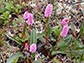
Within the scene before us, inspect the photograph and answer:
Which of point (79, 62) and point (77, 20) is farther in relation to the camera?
point (77, 20)

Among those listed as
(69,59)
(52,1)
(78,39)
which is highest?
(52,1)

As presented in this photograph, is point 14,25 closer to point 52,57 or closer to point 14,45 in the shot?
point 14,45

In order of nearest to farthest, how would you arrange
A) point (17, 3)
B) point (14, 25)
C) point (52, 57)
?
1. point (52, 57)
2. point (14, 25)
3. point (17, 3)

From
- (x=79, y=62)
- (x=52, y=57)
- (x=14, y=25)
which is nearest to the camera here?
(x=79, y=62)

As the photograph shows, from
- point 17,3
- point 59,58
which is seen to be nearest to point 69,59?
point 59,58

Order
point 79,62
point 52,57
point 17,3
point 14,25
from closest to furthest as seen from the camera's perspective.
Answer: point 79,62 → point 52,57 → point 14,25 → point 17,3

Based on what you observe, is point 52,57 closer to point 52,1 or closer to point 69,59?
point 69,59

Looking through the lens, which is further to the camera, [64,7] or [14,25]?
[64,7]

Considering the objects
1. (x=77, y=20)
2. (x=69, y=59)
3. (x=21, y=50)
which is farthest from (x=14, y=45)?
(x=77, y=20)

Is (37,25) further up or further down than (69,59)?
further up
